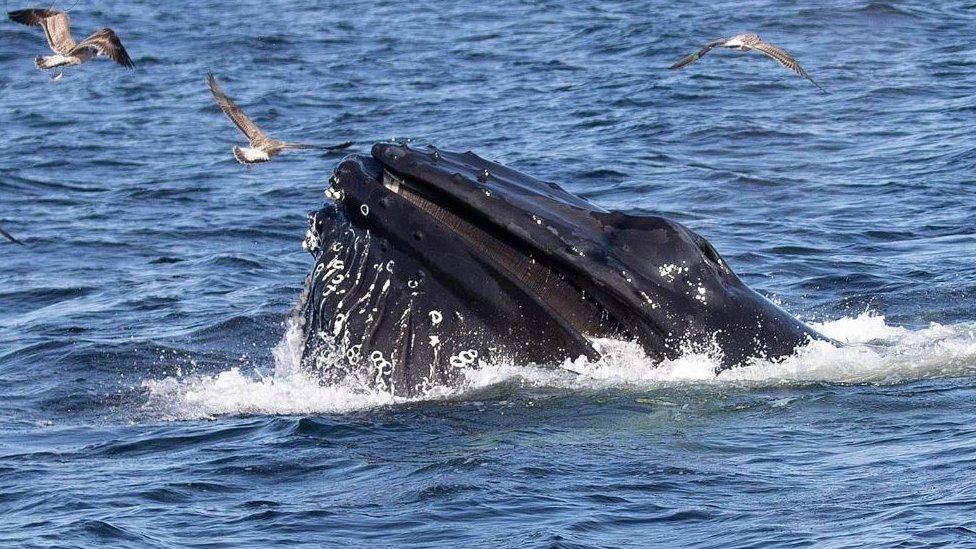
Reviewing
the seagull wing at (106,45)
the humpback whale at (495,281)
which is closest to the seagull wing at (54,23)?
the seagull wing at (106,45)

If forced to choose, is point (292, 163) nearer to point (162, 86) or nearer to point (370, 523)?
point (162, 86)

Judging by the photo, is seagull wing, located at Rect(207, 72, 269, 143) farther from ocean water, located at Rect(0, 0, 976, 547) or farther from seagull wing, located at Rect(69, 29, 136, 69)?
seagull wing, located at Rect(69, 29, 136, 69)

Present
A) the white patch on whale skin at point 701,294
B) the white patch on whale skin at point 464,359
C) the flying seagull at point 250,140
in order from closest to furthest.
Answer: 1. the white patch on whale skin at point 701,294
2. the white patch on whale skin at point 464,359
3. the flying seagull at point 250,140

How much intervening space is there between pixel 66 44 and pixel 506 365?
7.95 metres

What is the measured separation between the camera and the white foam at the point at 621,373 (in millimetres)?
10031

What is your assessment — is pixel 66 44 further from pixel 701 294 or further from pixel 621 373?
pixel 701 294

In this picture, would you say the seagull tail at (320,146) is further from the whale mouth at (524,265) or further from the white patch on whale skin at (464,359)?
the white patch on whale skin at (464,359)

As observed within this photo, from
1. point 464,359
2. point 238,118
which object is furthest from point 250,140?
point 464,359

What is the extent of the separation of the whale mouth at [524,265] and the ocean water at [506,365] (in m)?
0.19

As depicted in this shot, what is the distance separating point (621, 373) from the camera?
1003 centimetres

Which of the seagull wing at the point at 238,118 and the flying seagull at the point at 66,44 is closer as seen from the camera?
the seagull wing at the point at 238,118

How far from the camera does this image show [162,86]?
29031 mm

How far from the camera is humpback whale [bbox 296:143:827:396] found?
9.80 meters

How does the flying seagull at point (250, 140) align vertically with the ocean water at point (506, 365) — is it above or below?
above
